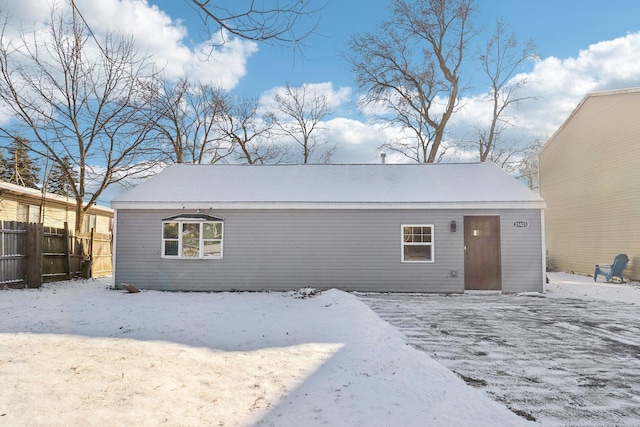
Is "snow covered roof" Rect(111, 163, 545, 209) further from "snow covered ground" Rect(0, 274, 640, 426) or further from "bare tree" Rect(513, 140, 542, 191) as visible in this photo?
"bare tree" Rect(513, 140, 542, 191)

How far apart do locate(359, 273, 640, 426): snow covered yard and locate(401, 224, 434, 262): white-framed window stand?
1248 millimetres

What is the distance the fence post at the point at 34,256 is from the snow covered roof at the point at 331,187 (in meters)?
2.37

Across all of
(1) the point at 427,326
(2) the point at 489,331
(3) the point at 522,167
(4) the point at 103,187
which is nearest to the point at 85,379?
(1) the point at 427,326

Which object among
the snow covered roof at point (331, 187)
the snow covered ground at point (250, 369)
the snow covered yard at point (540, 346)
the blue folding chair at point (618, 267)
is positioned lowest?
the snow covered yard at point (540, 346)

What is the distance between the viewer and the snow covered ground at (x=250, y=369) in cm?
320

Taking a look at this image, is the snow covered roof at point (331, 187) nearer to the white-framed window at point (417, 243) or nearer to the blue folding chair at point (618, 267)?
the white-framed window at point (417, 243)

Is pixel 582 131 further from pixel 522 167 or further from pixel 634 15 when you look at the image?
pixel 522 167

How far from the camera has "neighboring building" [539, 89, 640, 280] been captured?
45.4 feet

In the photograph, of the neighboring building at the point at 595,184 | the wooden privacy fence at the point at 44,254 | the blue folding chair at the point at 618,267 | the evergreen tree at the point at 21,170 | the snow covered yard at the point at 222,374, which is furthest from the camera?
the evergreen tree at the point at 21,170

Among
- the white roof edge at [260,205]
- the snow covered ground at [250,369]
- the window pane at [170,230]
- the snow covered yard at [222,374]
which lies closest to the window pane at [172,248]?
the window pane at [170,230]

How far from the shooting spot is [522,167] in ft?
94.1

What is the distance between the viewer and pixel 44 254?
1220 cm

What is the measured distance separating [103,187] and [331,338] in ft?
43.0

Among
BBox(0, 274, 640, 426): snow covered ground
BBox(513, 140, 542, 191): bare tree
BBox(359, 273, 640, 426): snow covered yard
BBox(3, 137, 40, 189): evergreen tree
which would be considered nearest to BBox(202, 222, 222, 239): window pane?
BBox(0, 274, 640, 426): snow covered ground
